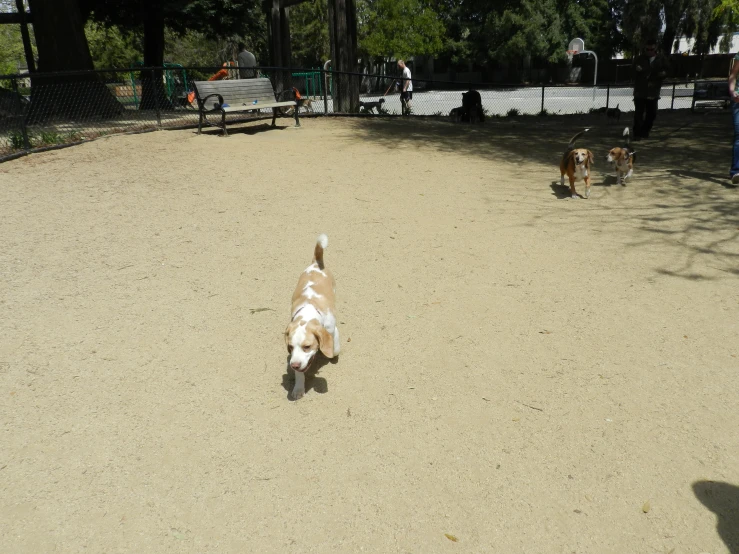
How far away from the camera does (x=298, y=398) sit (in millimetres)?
3793

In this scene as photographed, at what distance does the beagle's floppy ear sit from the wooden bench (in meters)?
8.71

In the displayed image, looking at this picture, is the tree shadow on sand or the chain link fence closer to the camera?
the tree shadow on sand

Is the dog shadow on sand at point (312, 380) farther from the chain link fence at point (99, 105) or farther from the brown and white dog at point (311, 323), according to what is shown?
the chain link fence at point (99, 105)

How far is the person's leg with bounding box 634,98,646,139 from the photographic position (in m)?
11.8

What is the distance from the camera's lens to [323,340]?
3529mm

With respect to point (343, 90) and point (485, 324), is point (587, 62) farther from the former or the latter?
point (485, 324)

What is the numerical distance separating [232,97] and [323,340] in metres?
9.64

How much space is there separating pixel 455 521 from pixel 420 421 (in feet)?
2.60

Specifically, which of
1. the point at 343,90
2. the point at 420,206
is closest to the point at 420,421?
the point at 420,206

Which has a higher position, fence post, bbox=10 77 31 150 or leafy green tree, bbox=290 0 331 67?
leafy green tree, bbox=290 0 331 67

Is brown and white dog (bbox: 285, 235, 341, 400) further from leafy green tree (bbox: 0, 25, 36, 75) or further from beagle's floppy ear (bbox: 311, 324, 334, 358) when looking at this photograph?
leafy green tree (bbox: 0, 25, 36, 75)

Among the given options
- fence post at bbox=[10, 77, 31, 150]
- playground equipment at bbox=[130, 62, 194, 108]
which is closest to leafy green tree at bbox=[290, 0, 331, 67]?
playground equipment at bbox=[130, 62, 194, 108]

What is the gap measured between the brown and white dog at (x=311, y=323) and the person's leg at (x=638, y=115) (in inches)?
392

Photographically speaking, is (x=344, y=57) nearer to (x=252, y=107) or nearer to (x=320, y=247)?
(x=252, y=107)
